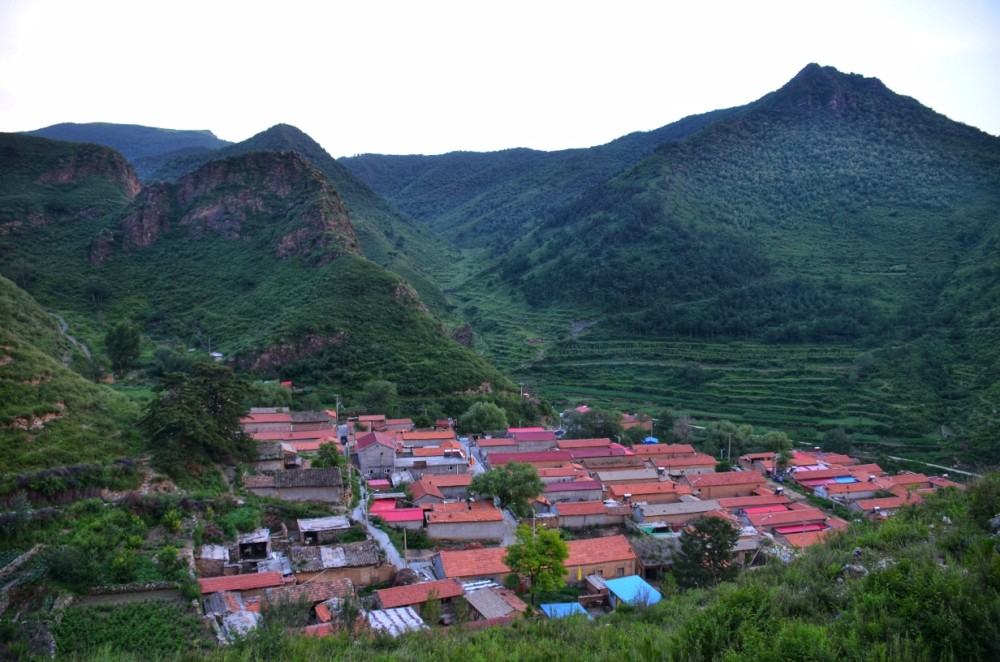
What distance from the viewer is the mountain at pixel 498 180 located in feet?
454

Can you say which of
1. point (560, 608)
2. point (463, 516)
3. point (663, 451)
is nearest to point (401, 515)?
point (463, 516)

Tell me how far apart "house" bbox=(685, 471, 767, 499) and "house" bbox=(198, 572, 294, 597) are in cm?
2239

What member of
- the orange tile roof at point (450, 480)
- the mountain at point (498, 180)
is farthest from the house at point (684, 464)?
the mountain at point (498, 180)

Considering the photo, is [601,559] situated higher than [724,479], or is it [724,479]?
[601,559]

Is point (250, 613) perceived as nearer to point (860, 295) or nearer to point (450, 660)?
point (450, 660)

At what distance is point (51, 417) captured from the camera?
20.3 metres

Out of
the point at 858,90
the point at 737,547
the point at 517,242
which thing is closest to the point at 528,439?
the point at 737,547

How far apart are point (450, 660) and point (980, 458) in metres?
42.5

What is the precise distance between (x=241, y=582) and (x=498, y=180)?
6326 inches

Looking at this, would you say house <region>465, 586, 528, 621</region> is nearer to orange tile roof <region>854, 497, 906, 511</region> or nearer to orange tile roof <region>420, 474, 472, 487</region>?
orange tile roof <region>420, 474, 472, 487</region>

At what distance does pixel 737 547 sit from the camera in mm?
23797

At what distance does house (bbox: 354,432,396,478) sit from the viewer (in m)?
30.9

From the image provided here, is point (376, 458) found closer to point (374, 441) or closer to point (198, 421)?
point (374, 441)

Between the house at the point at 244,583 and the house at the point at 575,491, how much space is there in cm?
1490
